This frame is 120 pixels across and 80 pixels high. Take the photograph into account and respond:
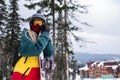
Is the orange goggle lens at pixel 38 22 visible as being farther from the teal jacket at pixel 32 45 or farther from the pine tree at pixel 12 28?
the pine tree at pixel 12 28

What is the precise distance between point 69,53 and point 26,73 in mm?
31754

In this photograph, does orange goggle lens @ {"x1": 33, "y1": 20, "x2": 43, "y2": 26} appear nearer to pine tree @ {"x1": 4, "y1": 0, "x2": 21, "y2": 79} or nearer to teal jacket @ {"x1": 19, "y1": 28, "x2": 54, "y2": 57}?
teal jacket @ {"x1": 19, "y1": 28, "x2": 54, "y2": 57}

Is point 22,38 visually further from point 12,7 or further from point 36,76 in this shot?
point 12,7

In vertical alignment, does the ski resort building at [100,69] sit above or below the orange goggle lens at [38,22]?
below

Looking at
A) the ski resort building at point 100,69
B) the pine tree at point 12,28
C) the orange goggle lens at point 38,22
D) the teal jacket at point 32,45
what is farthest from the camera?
the ski resort building at point 100,69

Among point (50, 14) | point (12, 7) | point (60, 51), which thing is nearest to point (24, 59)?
point (50, 14)

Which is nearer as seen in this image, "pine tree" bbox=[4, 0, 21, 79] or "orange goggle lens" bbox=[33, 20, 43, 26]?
"orange goggle lens" bbox=[33, 20, 43, 26]

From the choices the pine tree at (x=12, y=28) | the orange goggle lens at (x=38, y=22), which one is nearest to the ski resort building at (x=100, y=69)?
the pine tree at (x=12, y=28)

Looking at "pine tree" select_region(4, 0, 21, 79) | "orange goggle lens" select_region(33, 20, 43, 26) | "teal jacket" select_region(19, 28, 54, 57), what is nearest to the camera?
"teal jacket" select_region(19, 28, 54, 57)

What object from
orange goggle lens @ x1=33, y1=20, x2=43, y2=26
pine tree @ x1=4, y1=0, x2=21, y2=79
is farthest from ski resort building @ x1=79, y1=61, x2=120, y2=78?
orange goggle lens @ x1=33, y1=20, x2=43, y2=26

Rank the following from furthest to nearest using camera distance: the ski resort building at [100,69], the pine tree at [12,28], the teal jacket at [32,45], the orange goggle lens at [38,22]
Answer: the ski resort building at [100,69] < the pine tree at [12,28] < the orange goggle lens at [38,22] < the teal jacket at [32,45]

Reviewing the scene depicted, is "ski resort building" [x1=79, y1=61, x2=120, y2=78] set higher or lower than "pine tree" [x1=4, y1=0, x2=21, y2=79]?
lower

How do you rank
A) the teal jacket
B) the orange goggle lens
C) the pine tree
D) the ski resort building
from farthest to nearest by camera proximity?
the ski resort building, the pine tree, the orange goggle lens, the teal jacket

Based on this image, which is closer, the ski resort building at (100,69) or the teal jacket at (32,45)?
the teal jacket at (32,45)
